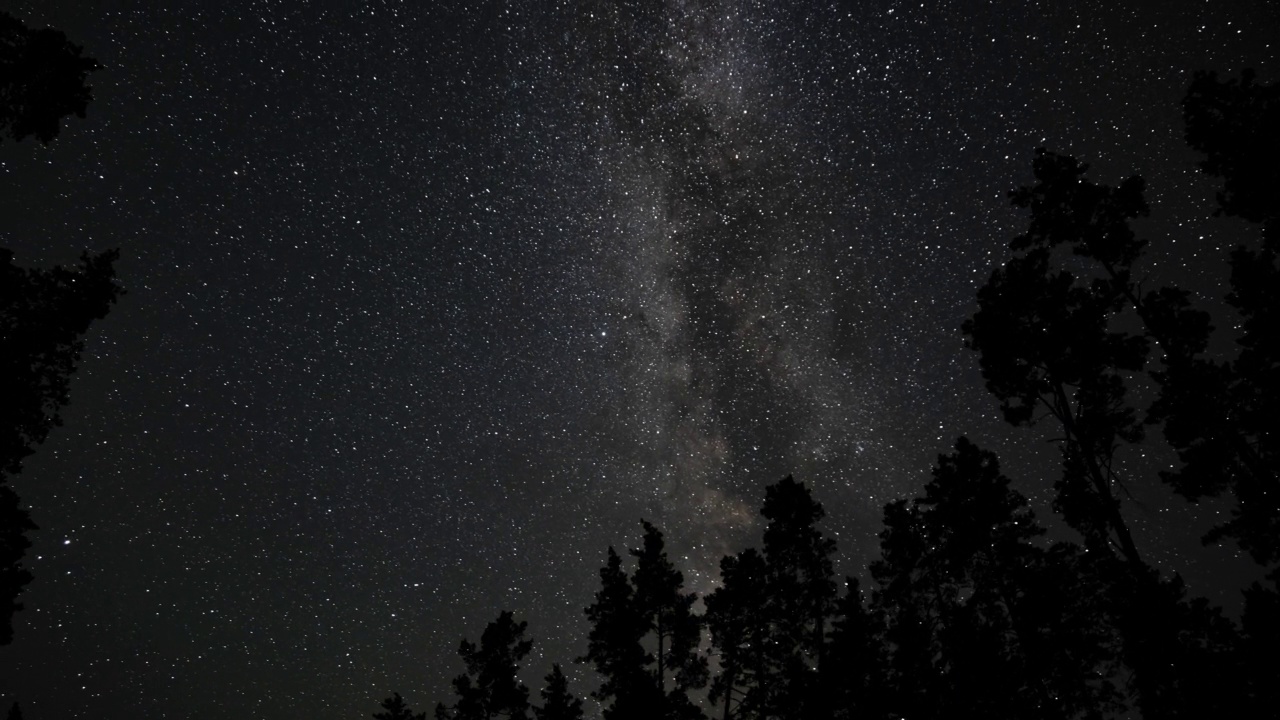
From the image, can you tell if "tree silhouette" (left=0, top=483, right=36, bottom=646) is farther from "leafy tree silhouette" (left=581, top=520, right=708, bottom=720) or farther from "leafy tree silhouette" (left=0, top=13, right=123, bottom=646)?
"leafy tree silhouette" (left=581, top=520, right=708, bottom=720)

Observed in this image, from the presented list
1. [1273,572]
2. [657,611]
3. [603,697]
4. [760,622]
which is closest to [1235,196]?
[1273,572]

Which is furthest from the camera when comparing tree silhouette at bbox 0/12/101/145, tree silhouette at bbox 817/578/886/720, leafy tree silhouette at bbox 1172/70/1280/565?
tree silhouette at bbox 817/578/886/720

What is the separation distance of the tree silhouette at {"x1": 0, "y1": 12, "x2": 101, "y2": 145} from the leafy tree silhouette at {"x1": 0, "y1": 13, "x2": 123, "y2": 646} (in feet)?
0.04

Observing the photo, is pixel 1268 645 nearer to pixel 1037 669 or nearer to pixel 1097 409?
pixel 1037 669

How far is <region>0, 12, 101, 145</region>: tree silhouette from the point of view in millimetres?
8547

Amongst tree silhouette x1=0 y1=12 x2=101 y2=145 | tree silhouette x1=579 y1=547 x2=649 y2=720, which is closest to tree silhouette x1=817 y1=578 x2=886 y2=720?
tree silhouette x1=579 y1=547 x2=649 y2=720

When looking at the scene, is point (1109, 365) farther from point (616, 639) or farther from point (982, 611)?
point (616, 639)

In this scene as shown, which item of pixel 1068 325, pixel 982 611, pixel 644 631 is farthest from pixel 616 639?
pixel 1068 325

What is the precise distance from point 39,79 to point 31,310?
3.82 metres

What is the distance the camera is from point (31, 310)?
10.1m

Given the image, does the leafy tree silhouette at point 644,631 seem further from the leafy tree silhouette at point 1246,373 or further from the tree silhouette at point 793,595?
the leafy tree silhouette at point 1246,373

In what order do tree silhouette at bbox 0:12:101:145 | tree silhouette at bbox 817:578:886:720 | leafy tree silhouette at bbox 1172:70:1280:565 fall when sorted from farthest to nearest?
tree silhouette at bbox 817:578:886:720 < leafy tree silhouette at bbox 1172:70:1280:565 < tree silhouette at bbox 0:12:101:145

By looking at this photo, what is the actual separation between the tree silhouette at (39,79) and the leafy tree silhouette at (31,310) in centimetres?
1

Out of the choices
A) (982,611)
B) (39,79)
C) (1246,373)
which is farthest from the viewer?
(982,611)
